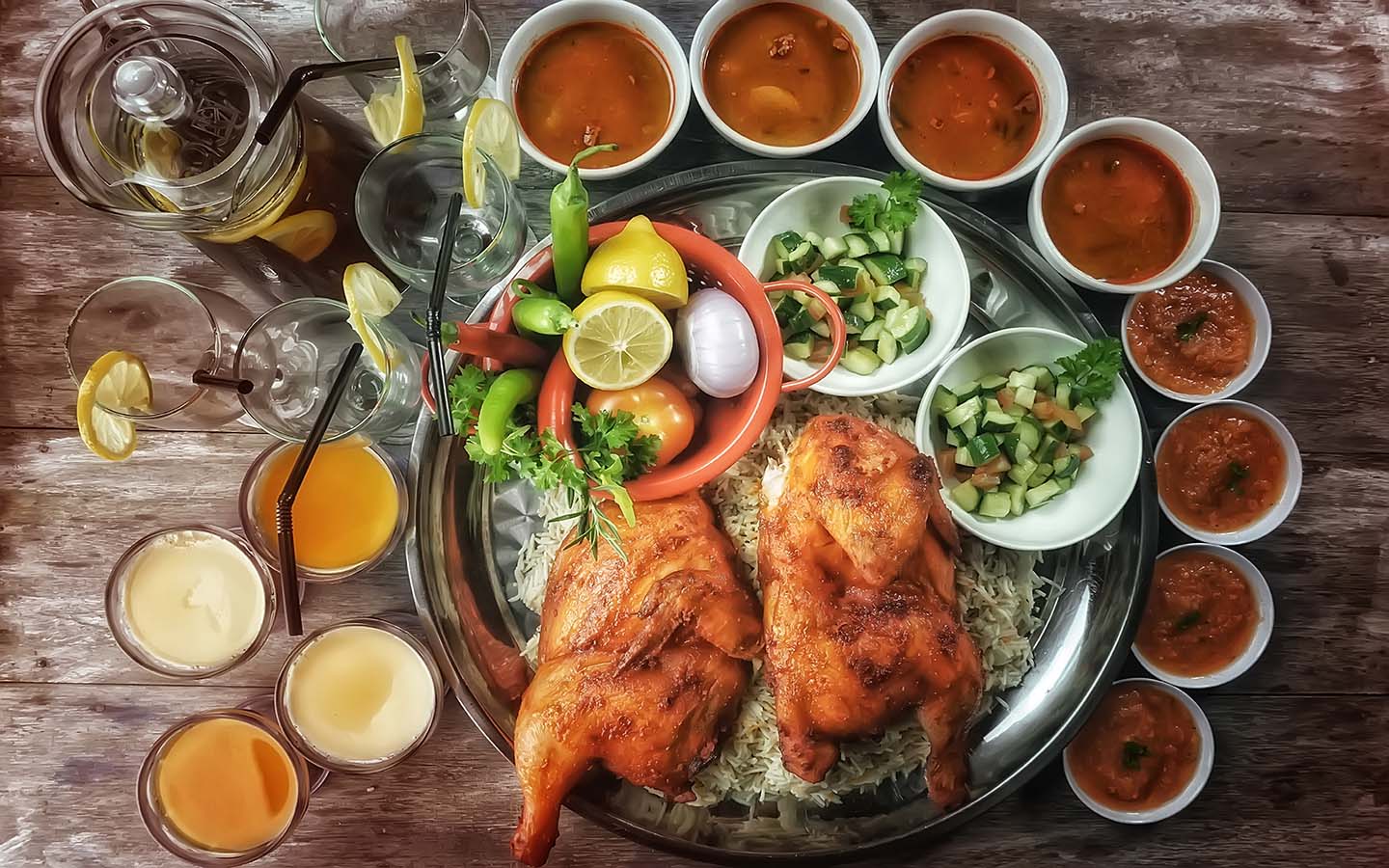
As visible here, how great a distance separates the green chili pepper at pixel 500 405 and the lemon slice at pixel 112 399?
897 mm

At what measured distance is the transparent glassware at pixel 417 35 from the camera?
7.17ft

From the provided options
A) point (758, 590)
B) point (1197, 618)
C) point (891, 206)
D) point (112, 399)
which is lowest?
point (1197, 618)

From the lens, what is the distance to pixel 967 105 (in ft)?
7.78

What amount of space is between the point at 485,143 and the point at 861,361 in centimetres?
103

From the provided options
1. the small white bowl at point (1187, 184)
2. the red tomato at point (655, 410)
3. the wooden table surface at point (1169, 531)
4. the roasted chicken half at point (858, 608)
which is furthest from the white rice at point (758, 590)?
the small white bowl at point (1187, 184)

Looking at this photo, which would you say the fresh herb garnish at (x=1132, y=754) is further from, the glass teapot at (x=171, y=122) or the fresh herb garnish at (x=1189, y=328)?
the glass teapot at (x=171, y=122)

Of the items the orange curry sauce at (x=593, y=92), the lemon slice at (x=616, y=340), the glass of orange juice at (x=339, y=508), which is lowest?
the glass of orange juice at (x=339, y=508)

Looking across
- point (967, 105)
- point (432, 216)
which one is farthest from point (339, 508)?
point (967, 105)

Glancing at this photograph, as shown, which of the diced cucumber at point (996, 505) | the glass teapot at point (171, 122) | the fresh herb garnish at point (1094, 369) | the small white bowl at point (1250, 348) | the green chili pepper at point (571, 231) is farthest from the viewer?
the small white bowl at point (1250, 348)

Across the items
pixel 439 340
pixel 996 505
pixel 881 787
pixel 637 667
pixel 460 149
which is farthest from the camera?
pixel 881 787

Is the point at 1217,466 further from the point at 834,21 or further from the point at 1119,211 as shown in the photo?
the point at 834,21

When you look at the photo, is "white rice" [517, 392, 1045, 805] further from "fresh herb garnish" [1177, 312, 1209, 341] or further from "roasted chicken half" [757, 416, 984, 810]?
"fresh herb garnish" [1177, 312, 1209, 341]

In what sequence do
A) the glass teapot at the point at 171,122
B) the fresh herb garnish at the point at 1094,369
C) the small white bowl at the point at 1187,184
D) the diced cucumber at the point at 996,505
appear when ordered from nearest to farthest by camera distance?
the glass teapot at the point at 171,122 < the fresh herb garnish at the point at 1094,369 < the diced cucumber at the point at 996,505 < the small white bowl at the point at 1187,184

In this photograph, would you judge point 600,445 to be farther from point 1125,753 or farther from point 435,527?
point 1125,753
